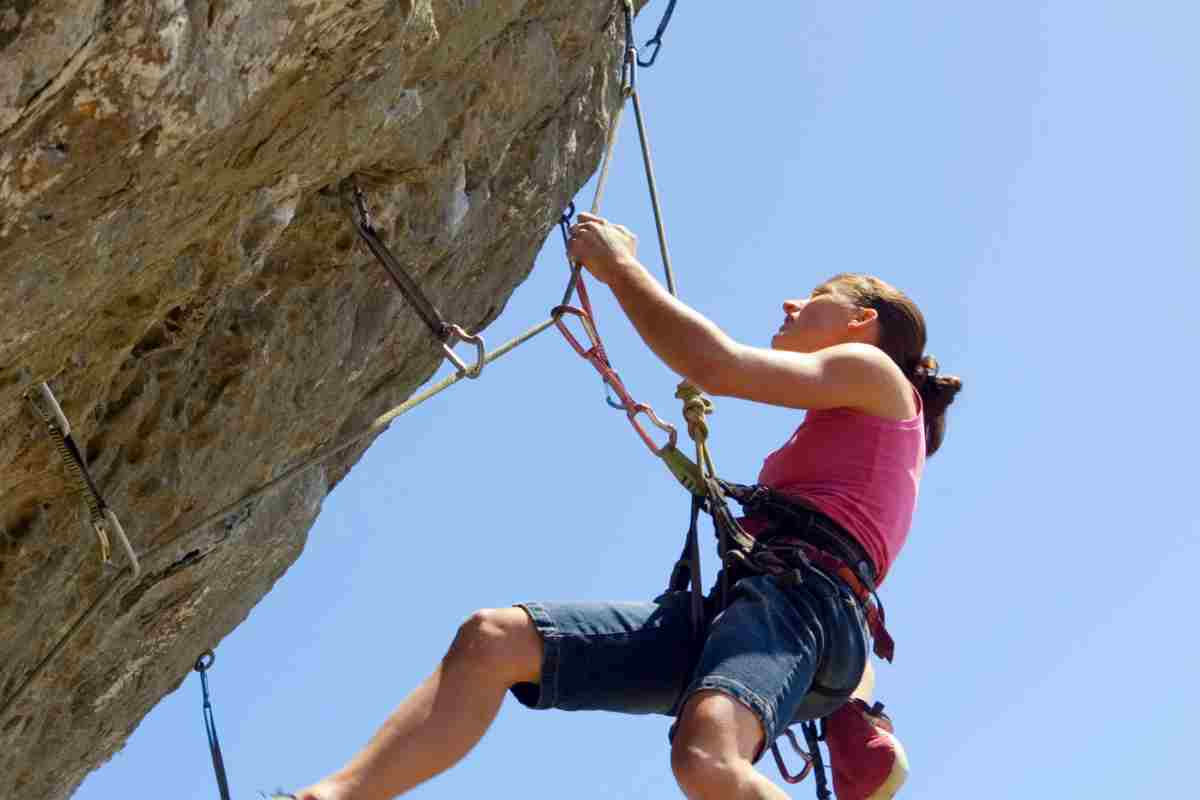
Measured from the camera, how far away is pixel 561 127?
5430 mm

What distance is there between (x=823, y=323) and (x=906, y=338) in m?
0.22

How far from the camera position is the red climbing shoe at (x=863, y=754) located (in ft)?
12.1

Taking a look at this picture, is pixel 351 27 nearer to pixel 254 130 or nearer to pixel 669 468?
pixel 254 130

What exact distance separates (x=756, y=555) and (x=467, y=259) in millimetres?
2152

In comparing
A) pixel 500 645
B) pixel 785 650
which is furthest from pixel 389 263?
pixel 785 650

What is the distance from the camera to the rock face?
2777mm

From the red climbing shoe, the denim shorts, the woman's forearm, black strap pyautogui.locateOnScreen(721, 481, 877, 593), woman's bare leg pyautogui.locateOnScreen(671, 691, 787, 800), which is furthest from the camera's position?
the red climbing shoe

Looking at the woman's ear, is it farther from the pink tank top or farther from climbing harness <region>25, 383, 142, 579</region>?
climbing harness <region>25, 383, 142, 579</region>

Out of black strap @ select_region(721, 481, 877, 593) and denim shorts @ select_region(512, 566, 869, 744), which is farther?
black strap @ select_region(721, 481, 877, 593)

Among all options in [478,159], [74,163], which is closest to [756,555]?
[74,163]

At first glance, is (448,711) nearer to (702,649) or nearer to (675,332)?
(702,649)

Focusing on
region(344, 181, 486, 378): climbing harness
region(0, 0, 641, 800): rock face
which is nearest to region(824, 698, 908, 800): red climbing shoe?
Result: region(344, 181, 486, 378): climbing harness

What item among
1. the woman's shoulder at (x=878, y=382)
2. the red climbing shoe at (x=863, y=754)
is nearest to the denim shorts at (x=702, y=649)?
the red climbing shoe at (x=863, y=754)

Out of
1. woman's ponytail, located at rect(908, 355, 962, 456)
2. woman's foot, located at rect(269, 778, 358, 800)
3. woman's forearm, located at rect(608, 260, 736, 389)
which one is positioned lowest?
woman's foot, located at rect(269, 778, 358, 800)
